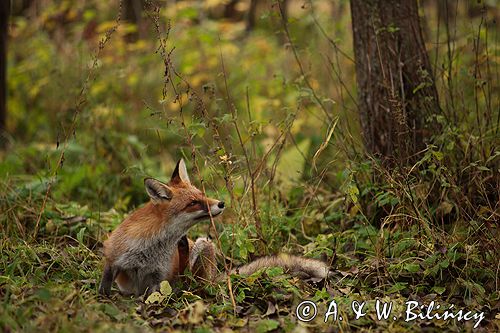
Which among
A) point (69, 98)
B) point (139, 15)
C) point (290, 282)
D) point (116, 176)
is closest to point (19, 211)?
point (116, 176)

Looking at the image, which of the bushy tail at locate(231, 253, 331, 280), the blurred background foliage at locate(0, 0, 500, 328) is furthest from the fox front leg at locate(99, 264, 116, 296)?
the bushy tail at locate(231, 253, 331, 280)

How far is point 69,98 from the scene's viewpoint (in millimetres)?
10125

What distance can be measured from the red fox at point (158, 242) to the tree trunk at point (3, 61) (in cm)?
496

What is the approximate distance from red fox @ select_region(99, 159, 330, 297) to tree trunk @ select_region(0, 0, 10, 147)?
16.3 feet

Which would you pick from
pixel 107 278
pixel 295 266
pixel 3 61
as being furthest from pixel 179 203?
pixel 3 61

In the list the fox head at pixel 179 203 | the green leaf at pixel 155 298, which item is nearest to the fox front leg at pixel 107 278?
the green leaf at pixel 155 298

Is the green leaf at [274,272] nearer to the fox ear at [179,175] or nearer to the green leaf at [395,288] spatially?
the green leaf at [395,288]

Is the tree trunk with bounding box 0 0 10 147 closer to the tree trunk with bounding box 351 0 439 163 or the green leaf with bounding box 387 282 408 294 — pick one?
the tree trunk with bounding box 351 0 439 163

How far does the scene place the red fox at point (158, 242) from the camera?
17.6 ft

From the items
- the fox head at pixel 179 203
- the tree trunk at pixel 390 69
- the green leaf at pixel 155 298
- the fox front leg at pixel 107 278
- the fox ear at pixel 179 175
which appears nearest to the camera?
the green leaf at pixel 155 298

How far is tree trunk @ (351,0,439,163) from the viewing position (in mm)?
6707

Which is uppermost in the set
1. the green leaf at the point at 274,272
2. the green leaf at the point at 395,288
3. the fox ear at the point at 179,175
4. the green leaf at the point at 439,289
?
the fox ear at the point at 179,175

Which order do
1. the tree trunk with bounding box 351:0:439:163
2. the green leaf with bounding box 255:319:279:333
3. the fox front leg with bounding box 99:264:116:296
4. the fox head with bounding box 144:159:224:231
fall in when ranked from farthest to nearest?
the tree trunk with bounding box 351:0:439:163
the fox head with bounding box 144:159:224:231
the fox front leg with bounding box 99:264:116:296
the green leaf with bounding box 255:319:279:333

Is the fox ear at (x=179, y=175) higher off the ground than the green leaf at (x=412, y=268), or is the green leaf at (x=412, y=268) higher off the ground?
the fox ear at (x=179, y=175)
